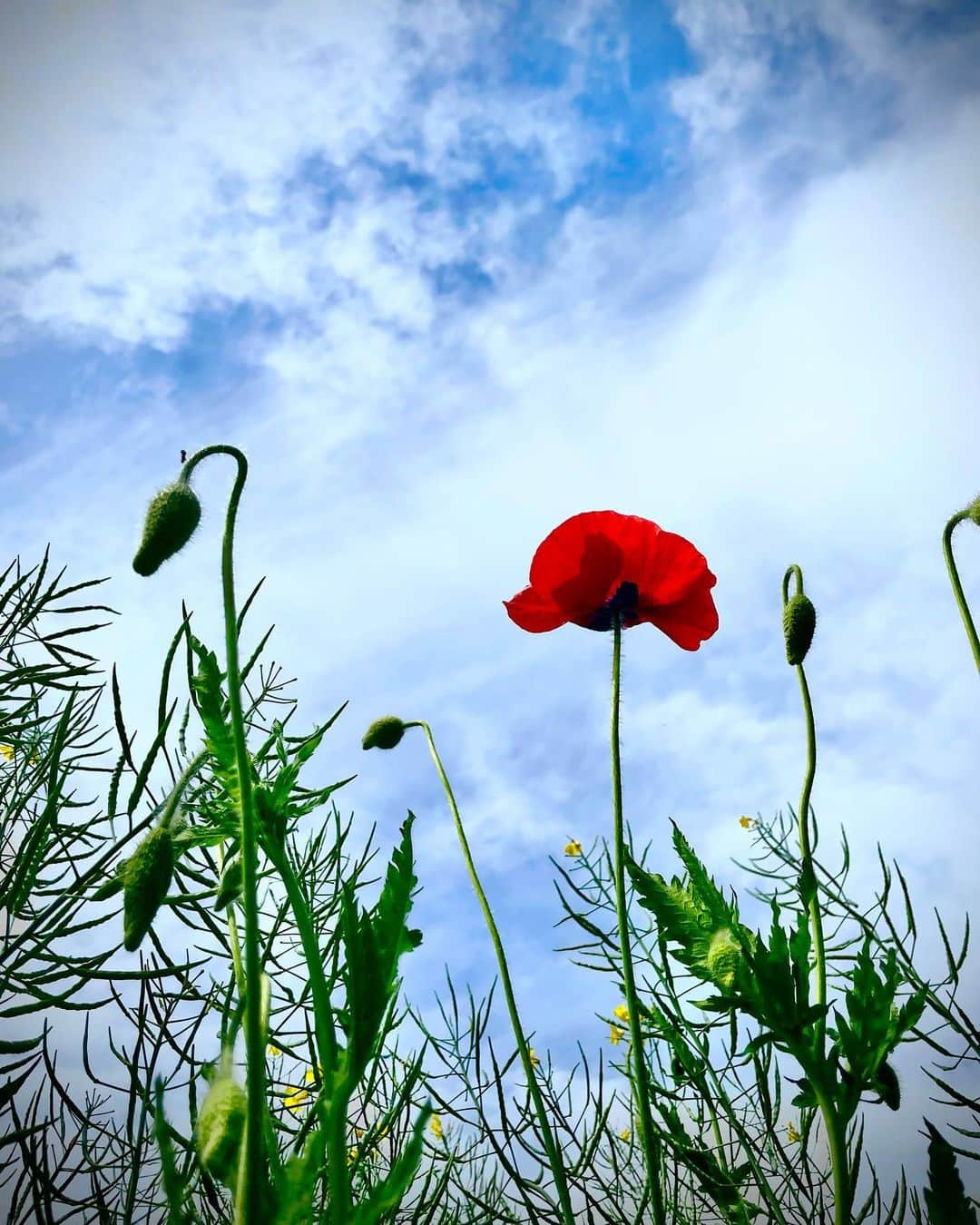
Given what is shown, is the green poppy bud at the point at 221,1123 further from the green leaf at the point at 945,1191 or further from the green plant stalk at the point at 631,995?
the green leaf at the point at 945,1191

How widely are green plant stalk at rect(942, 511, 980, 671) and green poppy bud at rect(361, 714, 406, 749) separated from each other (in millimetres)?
758

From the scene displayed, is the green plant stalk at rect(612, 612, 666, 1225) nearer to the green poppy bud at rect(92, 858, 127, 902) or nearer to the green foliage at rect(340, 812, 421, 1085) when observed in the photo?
the green foliage at rect(340, 812, 421, 1085)

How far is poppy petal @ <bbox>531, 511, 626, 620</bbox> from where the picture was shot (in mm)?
1369

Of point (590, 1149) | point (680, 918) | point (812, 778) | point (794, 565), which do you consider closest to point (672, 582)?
point (794, 565)

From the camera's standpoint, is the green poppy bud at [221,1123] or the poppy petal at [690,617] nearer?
the green poppy bud at [221,1123]

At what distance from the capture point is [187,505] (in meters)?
0.75

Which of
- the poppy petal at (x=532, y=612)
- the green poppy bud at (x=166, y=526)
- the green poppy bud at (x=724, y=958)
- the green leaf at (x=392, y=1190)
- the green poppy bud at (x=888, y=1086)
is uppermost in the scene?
the poppy petal at (x=532, y=612)

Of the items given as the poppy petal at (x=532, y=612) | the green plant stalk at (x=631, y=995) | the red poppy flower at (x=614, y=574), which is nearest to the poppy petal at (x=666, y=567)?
the red poppy flower at (x=614, y=574)

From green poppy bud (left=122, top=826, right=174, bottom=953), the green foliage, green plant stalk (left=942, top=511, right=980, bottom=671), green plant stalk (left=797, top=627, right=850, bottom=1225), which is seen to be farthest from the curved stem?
green poppy bud (left=122, top=826, right=174, bottom=953)

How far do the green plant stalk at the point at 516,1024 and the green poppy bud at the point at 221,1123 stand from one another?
0.30 meters

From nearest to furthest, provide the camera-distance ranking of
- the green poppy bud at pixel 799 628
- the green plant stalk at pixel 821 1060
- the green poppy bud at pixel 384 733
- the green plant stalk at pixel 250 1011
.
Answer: the green plant stalk at pixel 250 1011
the green plant stalk at pixel 821 1060
the green poppy bud at pixel 799 628
the green poppy bud at pixel 384 733

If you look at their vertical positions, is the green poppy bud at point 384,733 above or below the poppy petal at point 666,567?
below

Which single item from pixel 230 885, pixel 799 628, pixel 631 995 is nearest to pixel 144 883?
pixel 230 885

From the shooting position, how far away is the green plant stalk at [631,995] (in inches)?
31.7
